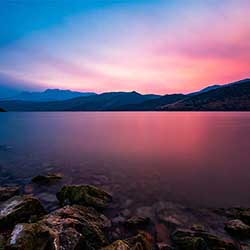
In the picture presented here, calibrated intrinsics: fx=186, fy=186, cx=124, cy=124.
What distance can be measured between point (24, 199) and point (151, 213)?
800cm

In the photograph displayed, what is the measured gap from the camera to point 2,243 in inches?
277

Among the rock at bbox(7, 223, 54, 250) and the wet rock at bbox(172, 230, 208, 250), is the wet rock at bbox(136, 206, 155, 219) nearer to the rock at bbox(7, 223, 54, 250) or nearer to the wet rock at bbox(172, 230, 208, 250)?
the wet rock at bbox(172, 230, 208, 250)

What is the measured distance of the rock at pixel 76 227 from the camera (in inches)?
296

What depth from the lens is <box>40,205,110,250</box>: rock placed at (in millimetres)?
7513

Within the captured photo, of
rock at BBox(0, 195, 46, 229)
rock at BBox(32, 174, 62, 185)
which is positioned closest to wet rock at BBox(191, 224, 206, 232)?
rock at BBox(0, 195, 46, 229)

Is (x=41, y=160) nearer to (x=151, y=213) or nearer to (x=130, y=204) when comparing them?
(x=130, y=204)

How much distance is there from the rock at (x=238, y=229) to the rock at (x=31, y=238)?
9.20 metres

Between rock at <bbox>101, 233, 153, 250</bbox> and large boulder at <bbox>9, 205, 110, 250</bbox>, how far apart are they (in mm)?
1197

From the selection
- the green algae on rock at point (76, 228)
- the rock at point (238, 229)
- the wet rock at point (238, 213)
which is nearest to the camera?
the green algae on rock at point (76, 228)

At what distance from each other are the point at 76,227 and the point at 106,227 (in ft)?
8.00

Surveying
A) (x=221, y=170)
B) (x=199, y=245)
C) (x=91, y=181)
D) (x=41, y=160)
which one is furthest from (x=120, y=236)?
(x=41, y=160)

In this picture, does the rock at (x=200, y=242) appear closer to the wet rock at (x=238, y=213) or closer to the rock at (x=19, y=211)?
the wet rock at (x=238, y=213)

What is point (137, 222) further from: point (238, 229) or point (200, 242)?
point (238, 229)

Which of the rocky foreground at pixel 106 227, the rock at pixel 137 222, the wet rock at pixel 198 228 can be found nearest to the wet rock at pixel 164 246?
the rocky foreground at pixel 106 227
